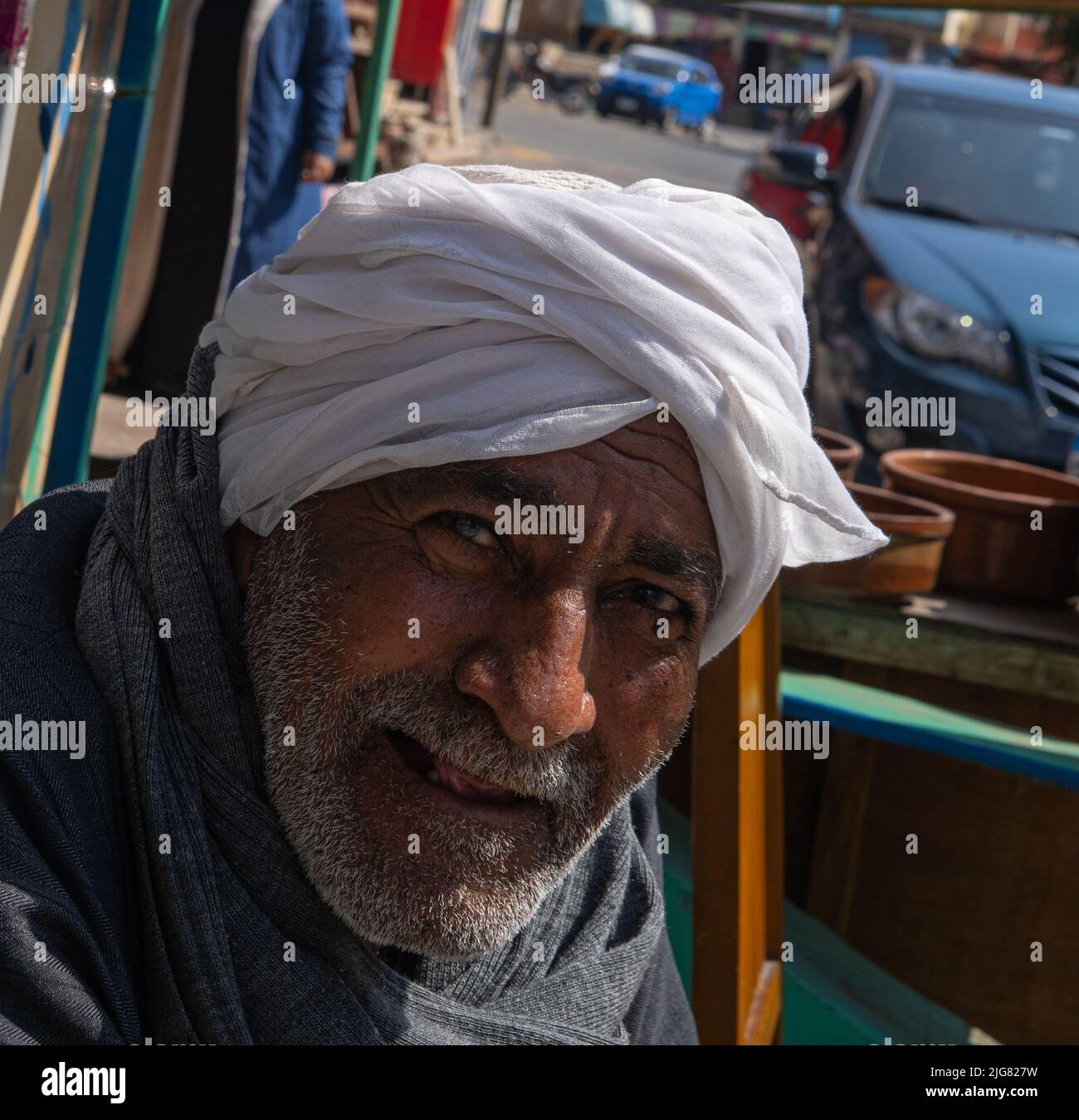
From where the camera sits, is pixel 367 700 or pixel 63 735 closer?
pixel 63 735

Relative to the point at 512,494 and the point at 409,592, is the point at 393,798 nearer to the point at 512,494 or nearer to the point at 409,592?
the point at 409,592

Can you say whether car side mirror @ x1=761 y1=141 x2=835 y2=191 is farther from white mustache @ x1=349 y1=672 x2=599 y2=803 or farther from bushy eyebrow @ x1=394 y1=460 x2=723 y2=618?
white mustache @ x1=349 y1=672 x2=599 y2=803

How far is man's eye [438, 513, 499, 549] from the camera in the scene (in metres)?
1.82

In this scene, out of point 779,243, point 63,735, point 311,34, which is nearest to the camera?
point 63,735

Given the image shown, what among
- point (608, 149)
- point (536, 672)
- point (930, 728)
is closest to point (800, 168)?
point (930, 728)

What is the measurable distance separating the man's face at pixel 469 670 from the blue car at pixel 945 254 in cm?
387

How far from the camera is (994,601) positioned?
354cm

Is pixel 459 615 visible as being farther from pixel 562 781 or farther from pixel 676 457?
pixel 676 457

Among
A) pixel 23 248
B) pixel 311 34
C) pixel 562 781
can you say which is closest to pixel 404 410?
pixel 562 781

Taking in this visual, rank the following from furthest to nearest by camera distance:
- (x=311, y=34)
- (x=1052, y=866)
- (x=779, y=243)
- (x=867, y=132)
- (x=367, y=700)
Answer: (x=867, y=132)
(x=311, y=34)
(x=1052, y=866)
(x=779, y=243)
(x=367, y=700)

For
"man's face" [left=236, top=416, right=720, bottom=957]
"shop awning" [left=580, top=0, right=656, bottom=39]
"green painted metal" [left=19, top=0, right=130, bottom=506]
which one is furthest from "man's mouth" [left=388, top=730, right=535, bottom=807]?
"shop awning" [left=580, top=0, right=656, bottom=39]

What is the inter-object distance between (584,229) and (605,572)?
0.45 meters

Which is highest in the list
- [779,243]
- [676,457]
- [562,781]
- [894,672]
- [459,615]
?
[779,243]

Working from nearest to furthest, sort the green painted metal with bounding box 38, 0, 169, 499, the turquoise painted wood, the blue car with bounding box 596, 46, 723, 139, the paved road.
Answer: the green painted metal with bounding box 38, 0, 169, 499, the turquoise painted wood, the paved road, the blue car with bounding box 596, 46, 723, 139
